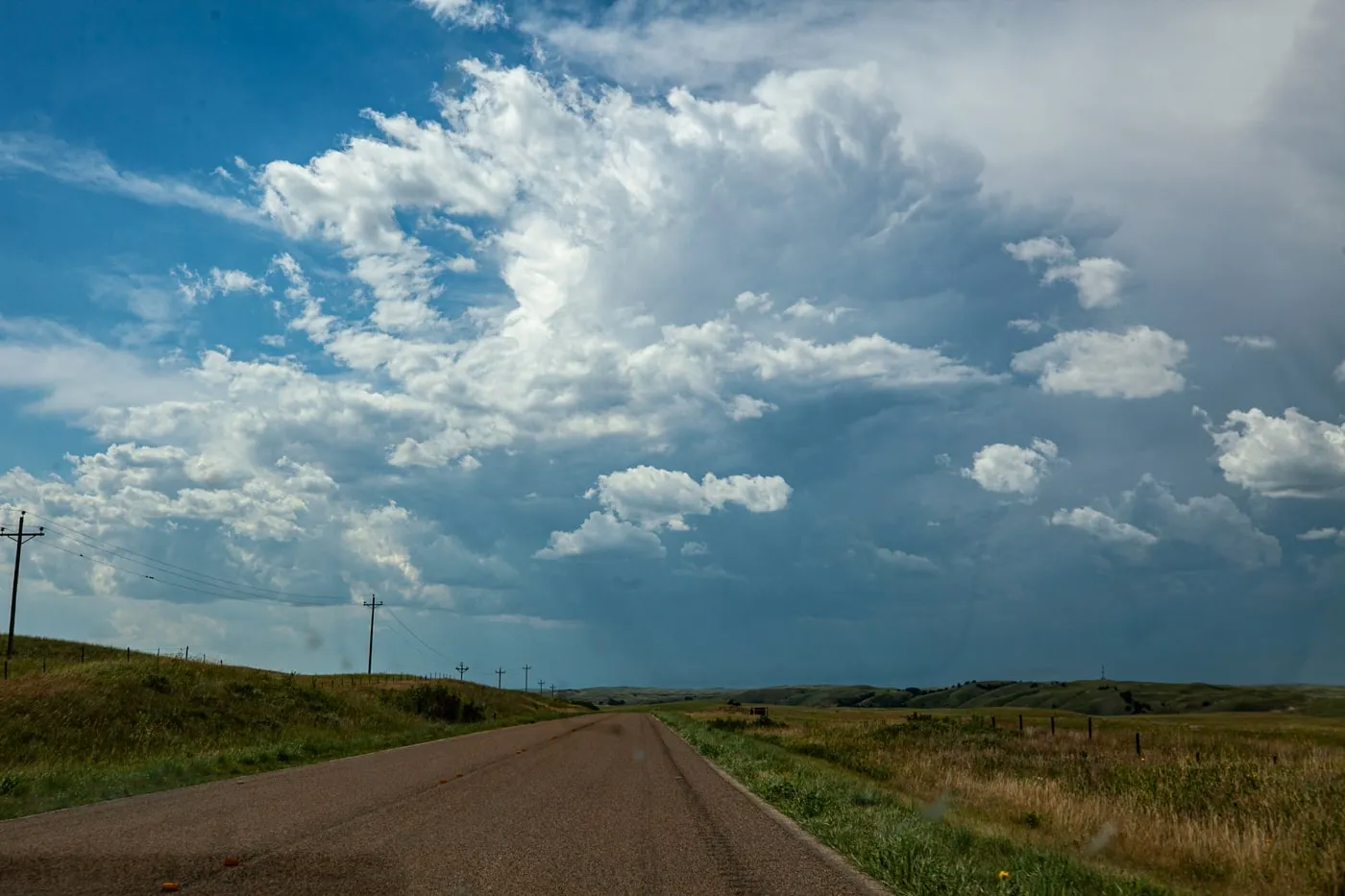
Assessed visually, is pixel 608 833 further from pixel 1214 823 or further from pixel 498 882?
pixel 1214 823

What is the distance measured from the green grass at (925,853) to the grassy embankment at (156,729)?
11.2 m

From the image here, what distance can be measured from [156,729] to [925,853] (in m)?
33.5

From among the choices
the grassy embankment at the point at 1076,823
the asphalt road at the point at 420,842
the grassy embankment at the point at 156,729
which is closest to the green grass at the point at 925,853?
the grassy embankment at the point at 1076,823

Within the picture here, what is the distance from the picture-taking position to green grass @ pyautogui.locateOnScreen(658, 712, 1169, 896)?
9383mm

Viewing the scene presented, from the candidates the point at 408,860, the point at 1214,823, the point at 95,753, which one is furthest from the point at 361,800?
the point at 95,753

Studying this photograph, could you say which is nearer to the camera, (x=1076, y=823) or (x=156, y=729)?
(x=1076, y=823)

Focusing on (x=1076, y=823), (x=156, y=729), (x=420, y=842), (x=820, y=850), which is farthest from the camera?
(x=156, y=729)

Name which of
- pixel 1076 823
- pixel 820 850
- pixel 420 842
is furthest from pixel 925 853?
pixel 1076 823

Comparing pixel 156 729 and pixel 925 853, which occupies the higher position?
pixel 925 853

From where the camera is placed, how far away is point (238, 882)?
8.55m

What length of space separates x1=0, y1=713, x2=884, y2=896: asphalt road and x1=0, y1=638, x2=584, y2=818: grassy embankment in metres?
2.39

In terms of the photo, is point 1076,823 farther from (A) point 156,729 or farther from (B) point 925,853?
(A) point 156,729

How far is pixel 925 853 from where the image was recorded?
11031mm

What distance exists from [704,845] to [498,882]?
11.7ft
